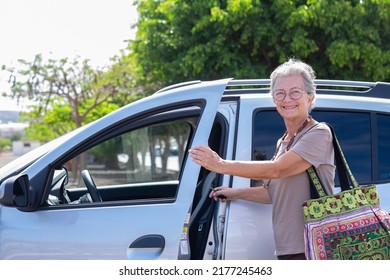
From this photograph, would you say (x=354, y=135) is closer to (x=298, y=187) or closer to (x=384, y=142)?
(x=384, y=142)

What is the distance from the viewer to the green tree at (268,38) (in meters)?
10.1

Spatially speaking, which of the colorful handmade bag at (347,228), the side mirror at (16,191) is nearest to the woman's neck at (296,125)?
the colorful handmade bag at (347,228)

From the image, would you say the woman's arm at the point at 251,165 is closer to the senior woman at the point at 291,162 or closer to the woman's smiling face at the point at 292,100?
the senior woman at the point at 291,162

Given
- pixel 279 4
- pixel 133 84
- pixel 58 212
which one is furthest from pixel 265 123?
pixel 133 84

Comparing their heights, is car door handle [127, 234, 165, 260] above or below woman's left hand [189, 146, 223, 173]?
below

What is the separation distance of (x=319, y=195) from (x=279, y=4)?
8.33m

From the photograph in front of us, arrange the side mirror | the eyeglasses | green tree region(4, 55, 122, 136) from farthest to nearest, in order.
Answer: green tree region(4, 55, 122, 136) → the side mirror → the eyeglasses

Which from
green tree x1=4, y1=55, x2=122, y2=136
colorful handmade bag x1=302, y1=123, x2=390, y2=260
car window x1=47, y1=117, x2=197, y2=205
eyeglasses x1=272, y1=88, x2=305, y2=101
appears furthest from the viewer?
green tree x1=4, y1=55, x2=122, y2=136

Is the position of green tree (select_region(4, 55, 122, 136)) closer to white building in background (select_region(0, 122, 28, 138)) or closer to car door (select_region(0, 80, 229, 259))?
white building in background (select_region(0, 122, 28, 138))

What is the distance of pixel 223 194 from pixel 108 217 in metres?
0.63

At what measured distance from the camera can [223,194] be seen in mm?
2910

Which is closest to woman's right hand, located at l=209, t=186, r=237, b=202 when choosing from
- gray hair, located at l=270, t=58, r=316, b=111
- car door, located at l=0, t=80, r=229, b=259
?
car door, located at l=0, t=80, r=229, b=259

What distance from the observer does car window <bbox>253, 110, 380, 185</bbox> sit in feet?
10.3

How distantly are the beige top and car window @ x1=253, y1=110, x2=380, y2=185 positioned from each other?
531 mm
